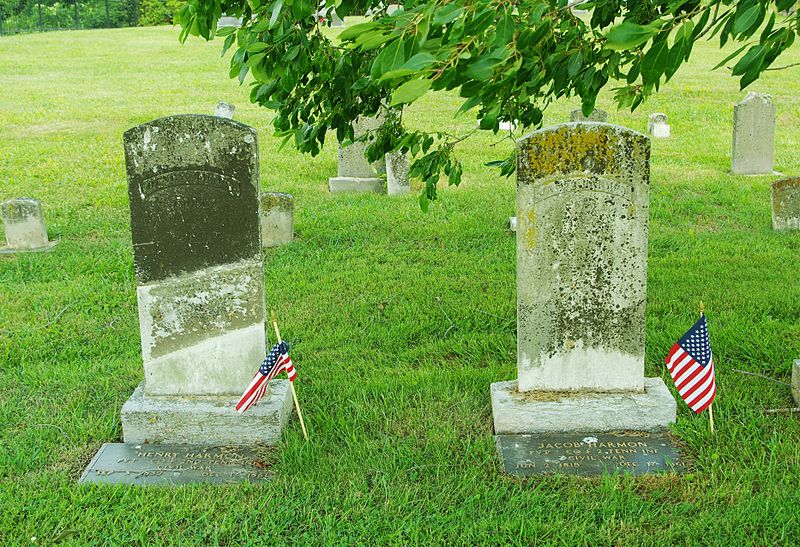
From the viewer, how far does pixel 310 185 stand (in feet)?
42.3

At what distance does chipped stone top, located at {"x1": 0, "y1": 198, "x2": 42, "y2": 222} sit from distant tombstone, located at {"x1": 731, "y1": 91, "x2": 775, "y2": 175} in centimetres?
1019

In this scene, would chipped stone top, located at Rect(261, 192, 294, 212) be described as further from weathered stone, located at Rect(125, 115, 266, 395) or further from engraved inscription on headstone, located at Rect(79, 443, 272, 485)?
engraved inscription on headstone, located at Rect(79, 443, 272, 485)

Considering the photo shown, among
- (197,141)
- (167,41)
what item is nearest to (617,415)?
(197,141)

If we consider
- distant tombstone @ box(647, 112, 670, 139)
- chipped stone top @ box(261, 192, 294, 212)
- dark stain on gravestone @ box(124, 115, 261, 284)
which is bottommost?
chipped stone top @ box(261, 192, 294, 212)

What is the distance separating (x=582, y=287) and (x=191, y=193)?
2538mm

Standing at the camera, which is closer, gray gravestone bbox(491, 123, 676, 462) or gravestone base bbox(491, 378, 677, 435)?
gray gravestone bbox(491, 123, 676, 462)

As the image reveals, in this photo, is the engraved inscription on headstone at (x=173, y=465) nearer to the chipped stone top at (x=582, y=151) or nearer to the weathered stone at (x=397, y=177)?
the chipped stone top at (x=582, y=151)

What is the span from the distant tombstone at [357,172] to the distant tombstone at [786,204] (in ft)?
18.1

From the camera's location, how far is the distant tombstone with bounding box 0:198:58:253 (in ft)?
31.0

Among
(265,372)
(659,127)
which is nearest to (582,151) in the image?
(265,372)

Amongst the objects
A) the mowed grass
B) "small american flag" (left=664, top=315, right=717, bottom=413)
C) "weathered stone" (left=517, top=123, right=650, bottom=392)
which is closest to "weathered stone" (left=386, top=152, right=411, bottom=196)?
the mowed grass

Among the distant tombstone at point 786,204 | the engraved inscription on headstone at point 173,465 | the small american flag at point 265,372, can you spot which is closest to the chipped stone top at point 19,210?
the engraved inscription on headstone at point 173,465

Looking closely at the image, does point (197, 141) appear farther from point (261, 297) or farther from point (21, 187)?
point (21, 187)

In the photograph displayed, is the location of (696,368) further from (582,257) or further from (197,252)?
(197,252)
